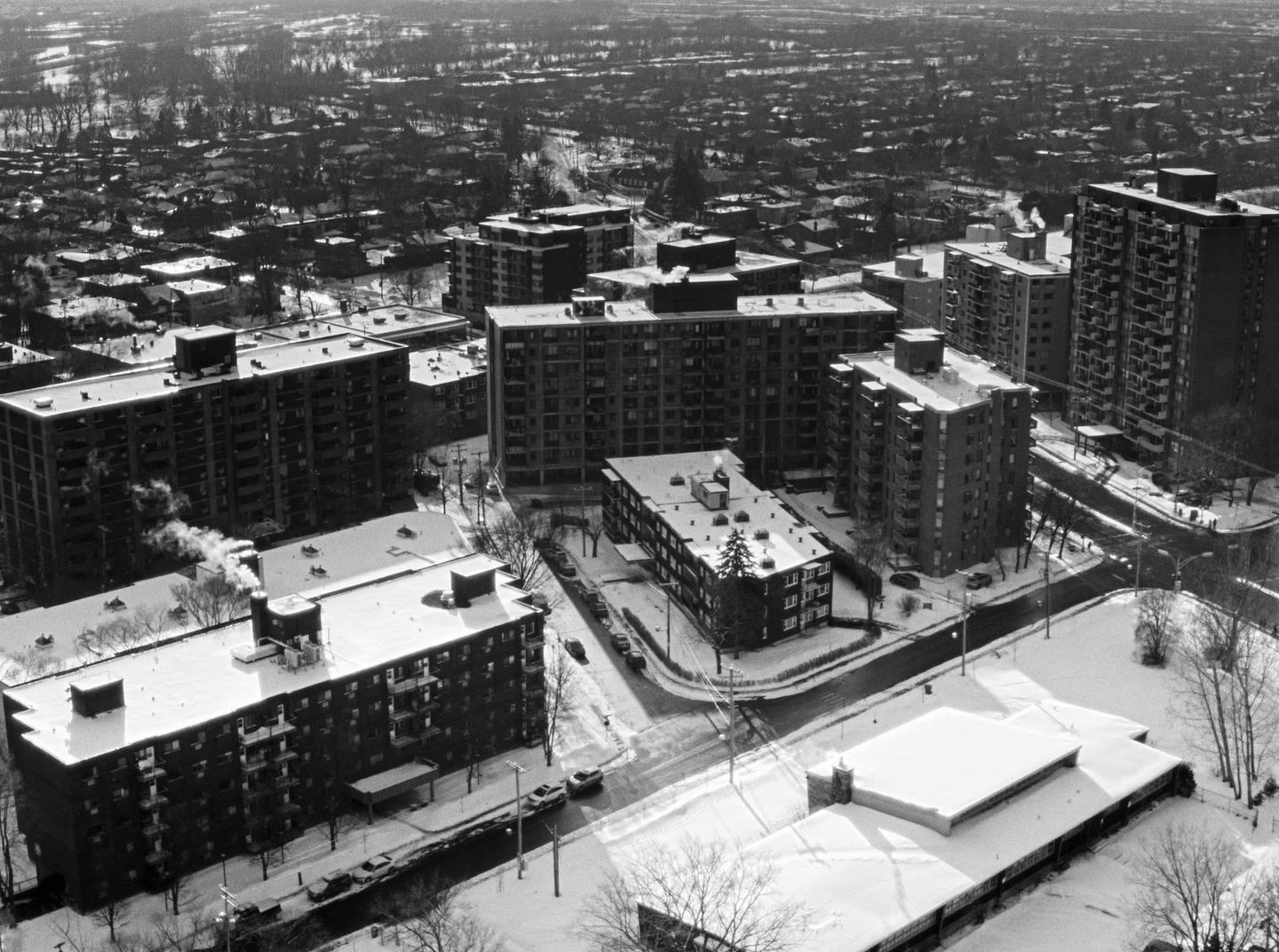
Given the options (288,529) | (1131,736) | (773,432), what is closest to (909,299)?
(773,432)

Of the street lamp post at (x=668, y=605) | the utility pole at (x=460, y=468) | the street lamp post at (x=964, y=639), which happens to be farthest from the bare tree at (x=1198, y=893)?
the utility pole at (x=460, y=468)

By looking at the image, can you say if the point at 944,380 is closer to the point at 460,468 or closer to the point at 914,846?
the point at 460,468

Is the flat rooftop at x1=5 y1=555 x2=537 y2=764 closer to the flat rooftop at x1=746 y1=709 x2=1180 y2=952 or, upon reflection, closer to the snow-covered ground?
the snow-covered ground

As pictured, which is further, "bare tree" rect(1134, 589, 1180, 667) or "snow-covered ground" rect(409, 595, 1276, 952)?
"bare tree" rect(1134, 589, 1180, 667)

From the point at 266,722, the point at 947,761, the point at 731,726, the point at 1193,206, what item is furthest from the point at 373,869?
the point at 1193,206

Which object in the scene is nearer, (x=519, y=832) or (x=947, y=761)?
(x=519, y=832)

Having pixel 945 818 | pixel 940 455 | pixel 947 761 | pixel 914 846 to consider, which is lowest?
pixel 914 846

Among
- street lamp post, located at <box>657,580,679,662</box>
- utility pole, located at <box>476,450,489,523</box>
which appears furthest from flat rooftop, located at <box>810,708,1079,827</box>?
utility pole, located at <box>476,450,489,523</box>
